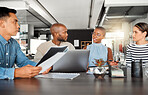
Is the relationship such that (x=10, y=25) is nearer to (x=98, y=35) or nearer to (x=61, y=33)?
(x=61, y=33)

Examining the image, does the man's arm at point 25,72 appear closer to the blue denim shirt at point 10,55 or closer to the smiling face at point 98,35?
the blue denim shirt at point 10,55

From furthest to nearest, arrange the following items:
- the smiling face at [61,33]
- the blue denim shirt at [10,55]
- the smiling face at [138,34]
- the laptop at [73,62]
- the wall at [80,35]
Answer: the wall at [80,35] → the smiling face at [61,33] → the smiling face at [138,34] → the blue denim shirt at [10,55] → the laptop at [73,62]

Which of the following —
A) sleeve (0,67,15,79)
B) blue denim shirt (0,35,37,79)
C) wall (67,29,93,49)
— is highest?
wall (67,29,93,49)

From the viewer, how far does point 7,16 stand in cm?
196

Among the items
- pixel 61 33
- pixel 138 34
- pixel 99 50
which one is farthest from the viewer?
pixel 99 50

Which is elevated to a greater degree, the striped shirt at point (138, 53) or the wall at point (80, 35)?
the wall at point (80, 35)

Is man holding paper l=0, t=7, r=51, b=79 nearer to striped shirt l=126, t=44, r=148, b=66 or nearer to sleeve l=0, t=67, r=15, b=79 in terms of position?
sleeve l=0, t=67, r=15, b=79

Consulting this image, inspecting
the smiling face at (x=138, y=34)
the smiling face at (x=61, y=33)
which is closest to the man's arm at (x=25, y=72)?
the smiling face at (x=61, y=33)

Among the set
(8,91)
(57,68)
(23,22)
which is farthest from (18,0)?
(8,91)

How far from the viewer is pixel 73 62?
1.94 meters

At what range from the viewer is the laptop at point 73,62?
1876 mm

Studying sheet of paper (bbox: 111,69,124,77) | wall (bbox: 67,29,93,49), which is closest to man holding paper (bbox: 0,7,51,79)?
sheet of paper (bbox: 111,69,124,77)

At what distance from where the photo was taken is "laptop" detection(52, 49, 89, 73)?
6.15ft

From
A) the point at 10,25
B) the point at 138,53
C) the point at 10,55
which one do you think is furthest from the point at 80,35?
the point at 10,25
